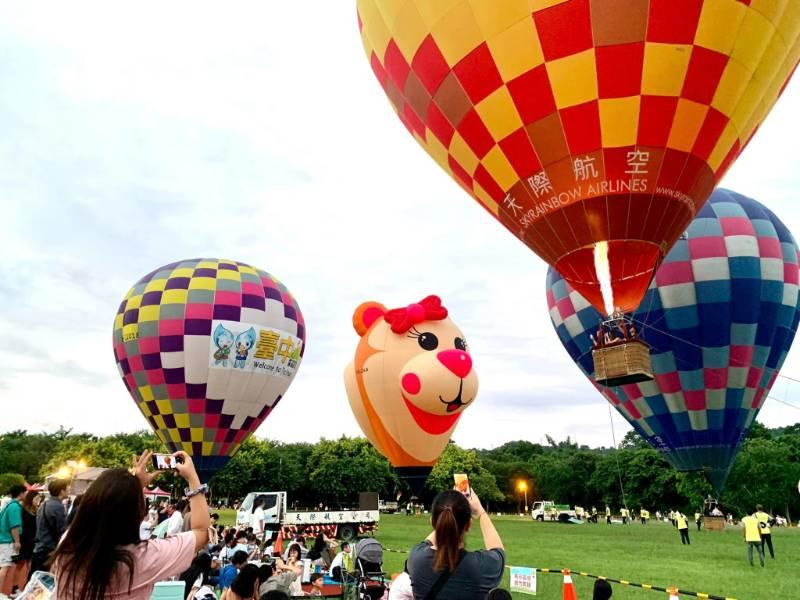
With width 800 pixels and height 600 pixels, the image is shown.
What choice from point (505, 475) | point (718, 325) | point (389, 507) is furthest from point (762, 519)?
point (505, 475)

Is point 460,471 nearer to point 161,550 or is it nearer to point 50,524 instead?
point 50,524

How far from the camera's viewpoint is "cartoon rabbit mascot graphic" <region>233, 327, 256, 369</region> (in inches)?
738

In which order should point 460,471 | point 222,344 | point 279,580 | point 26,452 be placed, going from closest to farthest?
point 279,580, point 222,344, point 460,471, point 26,452

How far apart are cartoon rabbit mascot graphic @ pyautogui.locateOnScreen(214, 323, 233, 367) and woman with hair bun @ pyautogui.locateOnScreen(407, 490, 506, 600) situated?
16.7 m

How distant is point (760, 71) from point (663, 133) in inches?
→ 67.6

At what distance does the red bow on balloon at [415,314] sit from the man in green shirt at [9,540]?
7.05 meters

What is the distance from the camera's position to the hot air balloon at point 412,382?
1132 cm

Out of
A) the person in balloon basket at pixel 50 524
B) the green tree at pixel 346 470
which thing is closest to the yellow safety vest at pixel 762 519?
the person in balloon basket at pixel 50 524

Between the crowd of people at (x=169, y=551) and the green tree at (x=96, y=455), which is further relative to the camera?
the green tree at (x=96, y=455)

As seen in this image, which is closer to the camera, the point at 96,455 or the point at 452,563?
the point at 452,563

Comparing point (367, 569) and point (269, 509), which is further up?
point (367, 569)

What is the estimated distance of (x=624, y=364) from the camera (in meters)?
8.65

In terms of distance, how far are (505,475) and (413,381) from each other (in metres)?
55.4

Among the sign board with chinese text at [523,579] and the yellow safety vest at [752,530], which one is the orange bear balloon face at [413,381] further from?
the yellow safety vest at [752,530]
